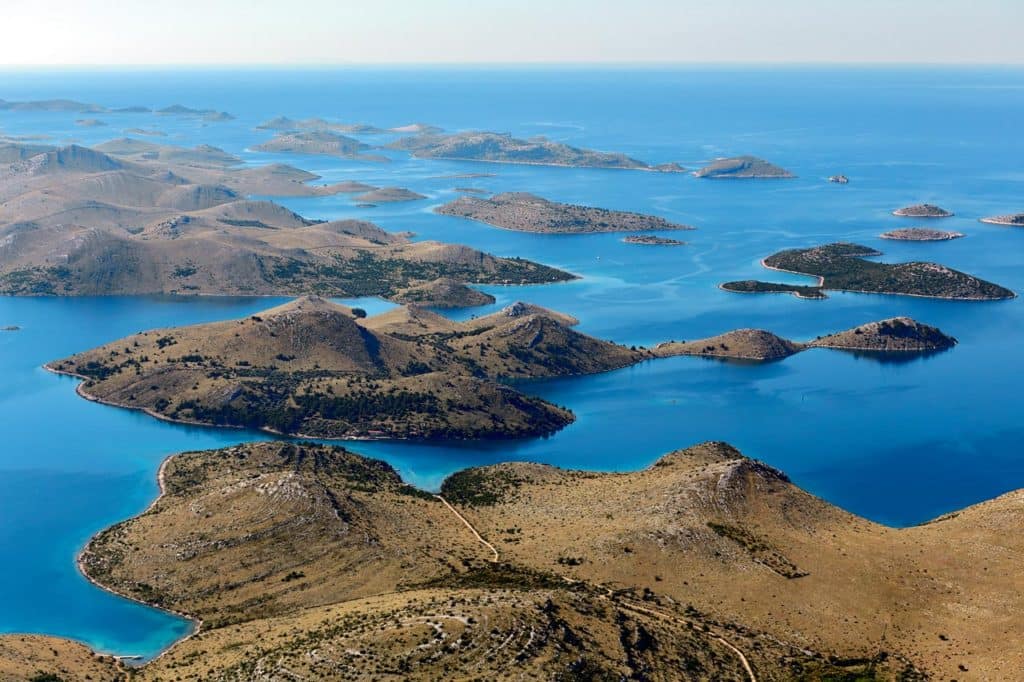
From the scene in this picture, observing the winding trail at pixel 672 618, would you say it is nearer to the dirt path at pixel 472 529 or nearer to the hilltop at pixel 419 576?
the hilltop at pixel 419 576

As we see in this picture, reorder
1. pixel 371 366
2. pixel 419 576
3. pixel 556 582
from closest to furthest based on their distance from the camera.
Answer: pixel 556 582 < pixel 419 576 < pixel 371 366

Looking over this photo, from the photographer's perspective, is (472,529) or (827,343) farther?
(827,343)

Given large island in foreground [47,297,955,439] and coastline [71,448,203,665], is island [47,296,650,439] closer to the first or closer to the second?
large island in foreground [47,297,955,439]

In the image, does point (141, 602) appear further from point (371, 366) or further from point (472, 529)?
point (371, 366)

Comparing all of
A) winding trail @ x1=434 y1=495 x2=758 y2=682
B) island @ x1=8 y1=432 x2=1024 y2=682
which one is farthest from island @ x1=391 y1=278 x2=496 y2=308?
winding trail @ x1=434 y1=495 x2=758 y2=682

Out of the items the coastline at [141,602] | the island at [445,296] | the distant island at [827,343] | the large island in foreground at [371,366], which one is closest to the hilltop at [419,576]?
the coastline at [141,602]

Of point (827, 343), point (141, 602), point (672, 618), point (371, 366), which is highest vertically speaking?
point (672, 618)

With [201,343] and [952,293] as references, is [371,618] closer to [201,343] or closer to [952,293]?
[201,343]

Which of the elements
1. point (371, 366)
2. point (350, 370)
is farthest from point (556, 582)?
point (371, 366)
